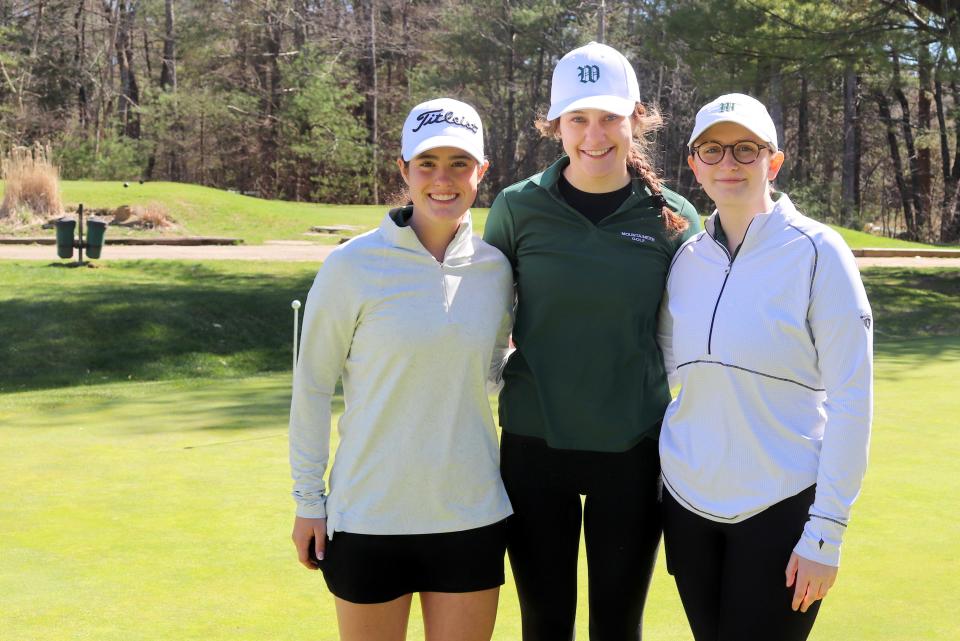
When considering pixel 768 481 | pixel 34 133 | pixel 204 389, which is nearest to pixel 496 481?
pixel 768 481

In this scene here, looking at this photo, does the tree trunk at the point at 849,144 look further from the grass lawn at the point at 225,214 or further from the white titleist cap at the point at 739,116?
the white titleist cap at the point at 739,116

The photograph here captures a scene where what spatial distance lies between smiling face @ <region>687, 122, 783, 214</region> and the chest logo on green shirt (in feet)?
0.94

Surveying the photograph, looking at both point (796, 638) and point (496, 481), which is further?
point (496, 481)

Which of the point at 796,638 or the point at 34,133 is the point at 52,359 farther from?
the point at 34,133

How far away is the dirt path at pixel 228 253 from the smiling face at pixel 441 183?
13674 mm

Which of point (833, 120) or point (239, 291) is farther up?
point (833, 120)

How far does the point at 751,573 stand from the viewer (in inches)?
95.3

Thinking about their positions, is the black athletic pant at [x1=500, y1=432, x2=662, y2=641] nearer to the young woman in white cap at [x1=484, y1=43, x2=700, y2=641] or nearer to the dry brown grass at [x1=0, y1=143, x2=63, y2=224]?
the young woman in white cap at [x1=484, y1=43, x2=700, y2=641]

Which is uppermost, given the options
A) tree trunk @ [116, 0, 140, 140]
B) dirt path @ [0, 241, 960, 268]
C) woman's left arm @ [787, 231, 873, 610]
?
tree trunk @ [116, 0, 140, 140]

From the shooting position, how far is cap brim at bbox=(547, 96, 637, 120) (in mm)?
2795

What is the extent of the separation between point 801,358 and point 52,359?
9.20 m

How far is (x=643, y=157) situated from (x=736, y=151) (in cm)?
54

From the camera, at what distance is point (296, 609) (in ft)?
12.1

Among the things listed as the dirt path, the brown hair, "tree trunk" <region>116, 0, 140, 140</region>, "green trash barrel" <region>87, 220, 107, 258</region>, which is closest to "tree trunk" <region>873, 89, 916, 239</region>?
the dirt path
